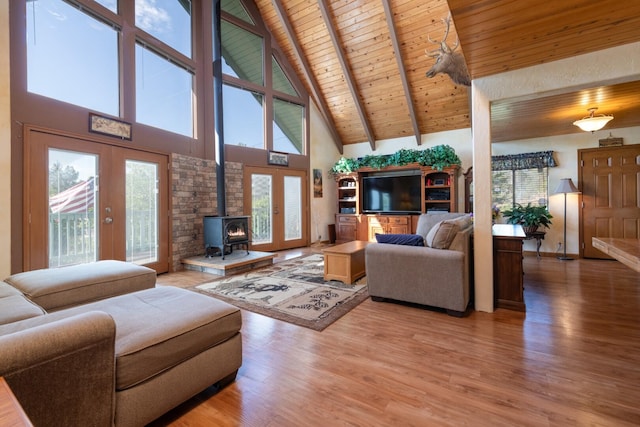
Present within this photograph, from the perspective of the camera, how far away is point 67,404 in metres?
1.08

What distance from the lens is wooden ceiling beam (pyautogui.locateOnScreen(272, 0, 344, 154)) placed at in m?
5.74

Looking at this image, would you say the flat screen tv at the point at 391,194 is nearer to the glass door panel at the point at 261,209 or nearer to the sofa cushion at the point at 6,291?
the glass door panel at the point at 261,209

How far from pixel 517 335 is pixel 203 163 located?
522cm

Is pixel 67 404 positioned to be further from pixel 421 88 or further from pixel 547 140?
pixel 547 140

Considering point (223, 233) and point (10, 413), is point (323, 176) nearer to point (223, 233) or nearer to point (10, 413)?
point (223, 233)

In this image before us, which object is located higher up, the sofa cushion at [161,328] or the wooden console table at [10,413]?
the wooden console table at [10,413]

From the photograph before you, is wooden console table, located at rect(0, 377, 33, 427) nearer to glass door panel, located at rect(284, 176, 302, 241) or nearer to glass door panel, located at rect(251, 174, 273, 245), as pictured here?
glass door panel, located at rect(251, 174, 273, 245)

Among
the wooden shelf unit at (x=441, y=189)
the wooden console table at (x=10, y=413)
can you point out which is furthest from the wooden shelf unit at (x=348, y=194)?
the wooden console table at (x=10, y=413)

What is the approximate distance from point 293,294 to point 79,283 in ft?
6.72

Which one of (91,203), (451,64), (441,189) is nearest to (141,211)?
(91,203)

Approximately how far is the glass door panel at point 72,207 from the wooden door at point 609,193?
8287mm

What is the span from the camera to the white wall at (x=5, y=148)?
2969 mm

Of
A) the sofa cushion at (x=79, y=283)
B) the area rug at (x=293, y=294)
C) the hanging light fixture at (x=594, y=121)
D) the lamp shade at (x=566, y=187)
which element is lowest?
the area rug at (x=293, y=294)

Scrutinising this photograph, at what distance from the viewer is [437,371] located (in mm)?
1894
